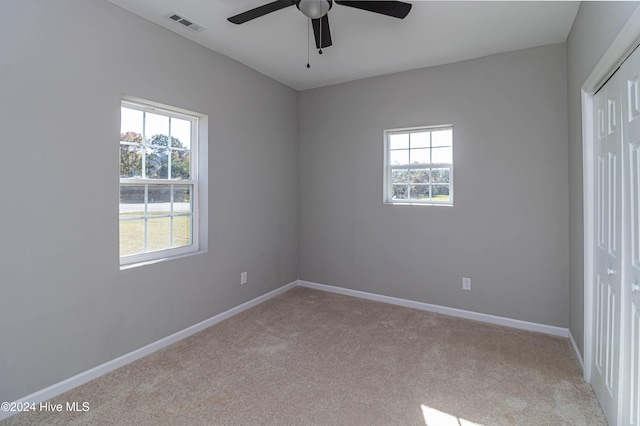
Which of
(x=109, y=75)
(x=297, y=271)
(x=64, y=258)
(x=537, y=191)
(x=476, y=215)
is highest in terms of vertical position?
(x=109, y=75)

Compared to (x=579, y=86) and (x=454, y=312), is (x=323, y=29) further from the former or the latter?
(x=454, y=312)

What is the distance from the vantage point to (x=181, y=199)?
10.1ft

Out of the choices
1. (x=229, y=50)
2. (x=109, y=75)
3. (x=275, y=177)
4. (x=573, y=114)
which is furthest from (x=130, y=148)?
(x=573, y=114)

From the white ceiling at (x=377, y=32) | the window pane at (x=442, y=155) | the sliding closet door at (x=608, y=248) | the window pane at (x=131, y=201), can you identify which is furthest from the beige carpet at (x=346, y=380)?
the white ceiling at (x=377, y=32)

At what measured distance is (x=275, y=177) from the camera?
4105 millimetres

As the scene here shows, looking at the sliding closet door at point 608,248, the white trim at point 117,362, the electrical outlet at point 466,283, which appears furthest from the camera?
the electrical outlet at point 466,283

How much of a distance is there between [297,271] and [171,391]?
253 centimetres

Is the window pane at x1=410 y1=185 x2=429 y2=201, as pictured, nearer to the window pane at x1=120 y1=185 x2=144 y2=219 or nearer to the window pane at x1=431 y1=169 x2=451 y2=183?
the window pane at x1=431 y1=169 x2=451 y2=183

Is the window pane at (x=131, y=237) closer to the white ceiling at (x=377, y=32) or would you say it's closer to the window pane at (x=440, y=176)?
the white ceiling at (x=377, y=32)

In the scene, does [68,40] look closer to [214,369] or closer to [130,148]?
[130,148]

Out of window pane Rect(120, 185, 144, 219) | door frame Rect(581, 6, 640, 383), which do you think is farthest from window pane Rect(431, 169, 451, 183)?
window pane Rect(120, 185, 144, 219)

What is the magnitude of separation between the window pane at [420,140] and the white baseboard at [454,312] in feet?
5.88

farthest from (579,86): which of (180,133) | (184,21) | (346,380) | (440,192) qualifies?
(180,133)

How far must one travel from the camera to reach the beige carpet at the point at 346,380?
1.90 metres
